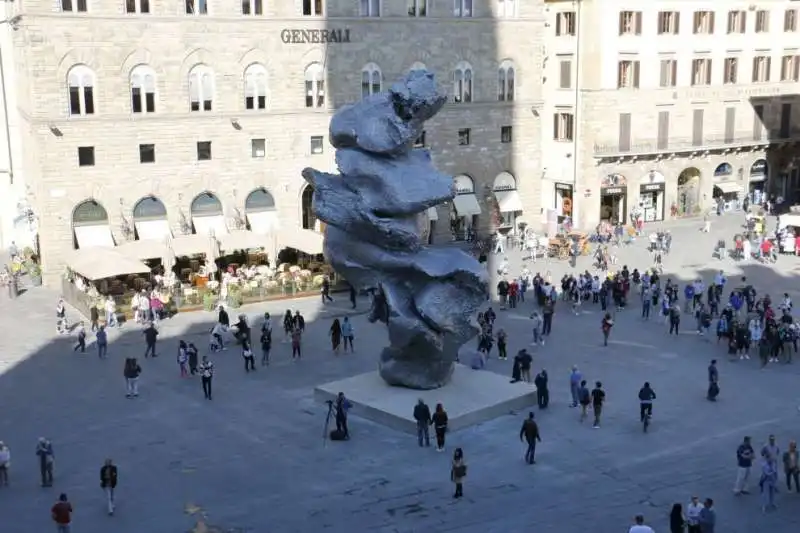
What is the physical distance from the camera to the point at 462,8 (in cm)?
5375

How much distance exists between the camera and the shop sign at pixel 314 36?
49.0m

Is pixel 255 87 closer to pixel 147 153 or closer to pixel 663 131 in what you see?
pixel 147 153

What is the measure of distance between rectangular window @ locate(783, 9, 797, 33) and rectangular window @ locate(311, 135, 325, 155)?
31456 mm

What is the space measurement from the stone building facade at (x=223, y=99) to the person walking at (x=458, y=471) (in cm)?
2483

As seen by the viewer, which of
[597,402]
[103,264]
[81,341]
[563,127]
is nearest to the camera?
[597,402]

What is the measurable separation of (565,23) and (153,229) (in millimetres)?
26314

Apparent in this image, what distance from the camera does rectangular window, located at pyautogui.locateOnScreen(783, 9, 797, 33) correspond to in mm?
64250

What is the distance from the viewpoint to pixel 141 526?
20906mm

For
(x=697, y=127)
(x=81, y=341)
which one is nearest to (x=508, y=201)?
(x=697, y=127)

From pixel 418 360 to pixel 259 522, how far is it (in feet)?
26.3

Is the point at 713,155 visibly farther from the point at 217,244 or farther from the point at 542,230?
the point at 217,244

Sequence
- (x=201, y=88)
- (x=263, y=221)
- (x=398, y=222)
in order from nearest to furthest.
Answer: (x=398, y=222) < (x=201, y=88) < (x=263, y=221)

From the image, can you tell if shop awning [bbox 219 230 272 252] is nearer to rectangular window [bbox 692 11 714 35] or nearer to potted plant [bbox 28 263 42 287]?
potted plant [bbox 28 263 42 287]

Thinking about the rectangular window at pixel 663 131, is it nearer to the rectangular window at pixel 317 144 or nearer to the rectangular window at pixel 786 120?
the rectangular window at pixel 786 120
